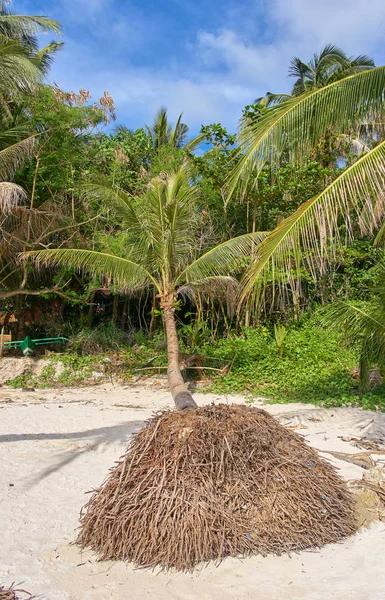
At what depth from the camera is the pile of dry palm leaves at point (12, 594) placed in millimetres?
3090

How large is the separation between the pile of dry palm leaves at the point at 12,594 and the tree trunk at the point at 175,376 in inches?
98.4

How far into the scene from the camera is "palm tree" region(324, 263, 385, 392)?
5.67 metres

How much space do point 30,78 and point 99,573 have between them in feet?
34.4

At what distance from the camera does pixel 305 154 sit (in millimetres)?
4516

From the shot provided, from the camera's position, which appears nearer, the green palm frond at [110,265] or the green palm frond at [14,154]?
the green palm frond at [110,265]

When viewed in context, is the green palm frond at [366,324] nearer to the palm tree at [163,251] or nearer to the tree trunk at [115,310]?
the palm tree at [163,251]

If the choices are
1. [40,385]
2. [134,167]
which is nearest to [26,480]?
[40,385]

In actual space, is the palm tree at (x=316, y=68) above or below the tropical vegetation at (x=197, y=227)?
above

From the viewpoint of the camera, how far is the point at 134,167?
15.0 metres

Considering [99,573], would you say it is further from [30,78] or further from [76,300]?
[30,78]

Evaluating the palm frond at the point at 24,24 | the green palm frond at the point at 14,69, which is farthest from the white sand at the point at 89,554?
the palm frond at the point at 24,24

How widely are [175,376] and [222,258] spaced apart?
114 inches

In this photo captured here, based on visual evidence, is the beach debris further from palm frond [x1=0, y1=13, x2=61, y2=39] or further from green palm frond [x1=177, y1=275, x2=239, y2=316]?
palm frond [x1=0, y1=13, x2=61, y2=39]

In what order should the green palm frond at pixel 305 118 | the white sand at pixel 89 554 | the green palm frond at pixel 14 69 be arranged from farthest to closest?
1. the green palm frond at pixel 14 69
2. the green palm frond at pixel 305 118
3. the white sand at pixel 89 554
